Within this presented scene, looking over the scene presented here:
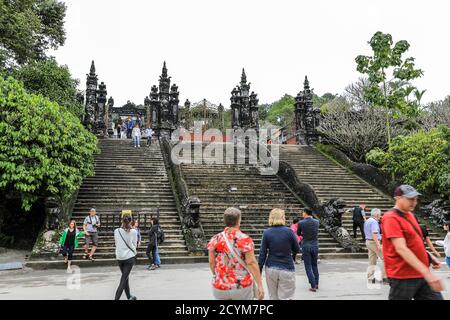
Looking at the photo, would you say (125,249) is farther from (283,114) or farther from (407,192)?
(283,114)

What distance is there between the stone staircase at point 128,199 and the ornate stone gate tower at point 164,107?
16.9ft

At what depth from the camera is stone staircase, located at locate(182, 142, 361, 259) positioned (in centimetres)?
1342

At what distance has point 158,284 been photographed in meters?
8.10

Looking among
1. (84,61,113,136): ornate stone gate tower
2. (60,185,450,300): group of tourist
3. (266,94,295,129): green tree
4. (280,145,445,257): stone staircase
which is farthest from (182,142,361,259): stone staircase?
(266,94,295,129): green tree

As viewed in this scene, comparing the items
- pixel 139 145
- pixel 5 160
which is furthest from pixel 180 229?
pixel 139 145

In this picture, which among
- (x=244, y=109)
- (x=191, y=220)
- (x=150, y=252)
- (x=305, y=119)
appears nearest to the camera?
(x=150, y=252)

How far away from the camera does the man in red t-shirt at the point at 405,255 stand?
3373mm

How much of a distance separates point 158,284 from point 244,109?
20953 mm

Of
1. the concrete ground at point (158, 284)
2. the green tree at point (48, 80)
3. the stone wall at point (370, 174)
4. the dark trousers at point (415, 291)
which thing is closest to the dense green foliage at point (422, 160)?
the stone wall at point (370, 174)

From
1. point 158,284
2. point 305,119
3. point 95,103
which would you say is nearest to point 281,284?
point 158,284

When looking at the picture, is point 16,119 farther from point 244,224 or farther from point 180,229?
point 244,224

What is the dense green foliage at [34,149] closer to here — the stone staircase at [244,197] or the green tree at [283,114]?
the stone staircase at [244,197]

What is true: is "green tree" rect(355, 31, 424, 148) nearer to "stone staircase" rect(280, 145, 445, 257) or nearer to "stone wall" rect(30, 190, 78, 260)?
"stone staircase" rect(280, 145, 445, 257)
